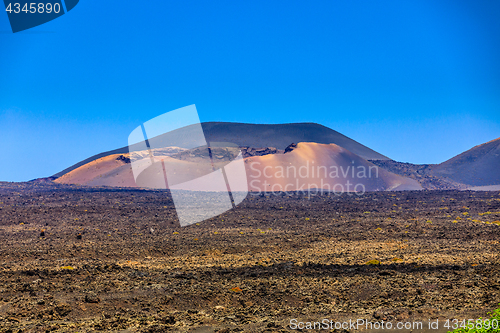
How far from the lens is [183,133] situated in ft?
290

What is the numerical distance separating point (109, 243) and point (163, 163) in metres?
38.3

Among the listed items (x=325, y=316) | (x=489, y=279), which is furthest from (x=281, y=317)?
(x=489, y=279)

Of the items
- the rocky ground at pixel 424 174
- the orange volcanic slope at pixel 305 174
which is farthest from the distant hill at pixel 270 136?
the orange volcanic slope at pixel 305 174

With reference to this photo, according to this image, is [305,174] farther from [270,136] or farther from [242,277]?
[270,136]

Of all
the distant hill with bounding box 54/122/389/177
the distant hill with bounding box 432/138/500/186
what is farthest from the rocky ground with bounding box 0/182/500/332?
the distant hill with bounding box 54/122/389/177

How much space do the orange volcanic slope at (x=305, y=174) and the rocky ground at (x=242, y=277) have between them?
28086 millimetres

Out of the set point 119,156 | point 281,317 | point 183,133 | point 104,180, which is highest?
point 183,133

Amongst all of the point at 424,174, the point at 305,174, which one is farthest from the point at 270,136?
the point at 305,174

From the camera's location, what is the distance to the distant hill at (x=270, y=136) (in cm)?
7966

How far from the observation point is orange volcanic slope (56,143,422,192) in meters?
40.7

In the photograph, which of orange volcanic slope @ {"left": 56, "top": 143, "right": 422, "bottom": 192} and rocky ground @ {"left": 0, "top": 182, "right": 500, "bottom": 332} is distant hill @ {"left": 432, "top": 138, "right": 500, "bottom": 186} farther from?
Answer: rocky ground @ {"left": 0, "top": 182, "right": 500, "bottom": 332}

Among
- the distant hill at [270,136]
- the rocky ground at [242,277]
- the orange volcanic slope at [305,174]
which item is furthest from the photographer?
the distant hill at [270,136]

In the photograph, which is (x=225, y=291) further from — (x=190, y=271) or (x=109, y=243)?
(x=109, y=243)

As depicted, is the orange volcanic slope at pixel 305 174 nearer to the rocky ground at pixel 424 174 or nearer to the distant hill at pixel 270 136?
the rocky ground at pixel 424 174
